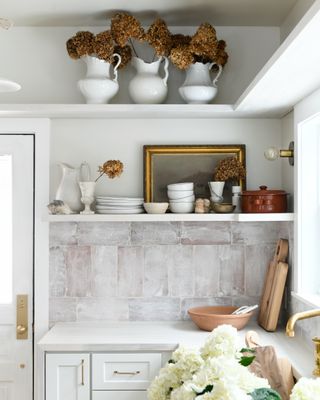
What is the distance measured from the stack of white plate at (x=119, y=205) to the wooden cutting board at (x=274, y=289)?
2.57 feet

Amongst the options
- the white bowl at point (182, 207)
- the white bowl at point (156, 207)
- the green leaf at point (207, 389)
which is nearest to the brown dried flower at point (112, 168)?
the white bowl at point (156, 207)

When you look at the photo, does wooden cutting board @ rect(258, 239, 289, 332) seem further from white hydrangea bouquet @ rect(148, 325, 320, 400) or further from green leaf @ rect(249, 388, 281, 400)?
green leaf @ rect(249, 388, 281, 400)

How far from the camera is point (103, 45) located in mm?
3297

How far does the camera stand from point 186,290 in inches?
139

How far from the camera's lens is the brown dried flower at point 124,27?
10.6 feet

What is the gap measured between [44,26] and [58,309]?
5.16 feet

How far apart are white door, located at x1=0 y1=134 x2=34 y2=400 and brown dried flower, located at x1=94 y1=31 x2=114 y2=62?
2.03 ft

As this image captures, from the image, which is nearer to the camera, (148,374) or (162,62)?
(148,374)

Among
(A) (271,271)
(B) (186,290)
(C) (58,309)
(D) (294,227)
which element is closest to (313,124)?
(D) (294,227)

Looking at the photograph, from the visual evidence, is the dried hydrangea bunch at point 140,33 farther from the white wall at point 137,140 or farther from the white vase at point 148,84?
the white wall at point 137,140

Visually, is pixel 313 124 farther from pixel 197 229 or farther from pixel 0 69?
pixel 0 69

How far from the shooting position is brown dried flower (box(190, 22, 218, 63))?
3.24 m

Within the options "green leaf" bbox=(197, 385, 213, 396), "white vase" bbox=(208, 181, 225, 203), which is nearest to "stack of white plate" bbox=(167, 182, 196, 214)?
"white vase" bbox=(208, 181, 225, 203)

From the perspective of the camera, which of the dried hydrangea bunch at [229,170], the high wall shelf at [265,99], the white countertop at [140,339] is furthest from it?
the dried hydrangea bunch at [229,170]
